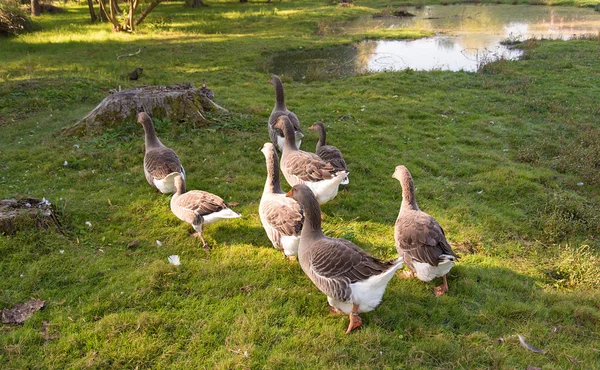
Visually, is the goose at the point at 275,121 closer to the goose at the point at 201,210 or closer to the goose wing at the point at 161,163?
the goose wing at the point at 161,163

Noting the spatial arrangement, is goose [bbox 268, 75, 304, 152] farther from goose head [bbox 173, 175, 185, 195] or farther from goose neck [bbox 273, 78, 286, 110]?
goose head [bbox 173, 175, 185, 195]

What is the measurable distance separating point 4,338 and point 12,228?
6.57 feet

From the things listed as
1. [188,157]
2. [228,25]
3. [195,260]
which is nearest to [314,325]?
[195,260]

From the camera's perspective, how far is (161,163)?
7.09 metres

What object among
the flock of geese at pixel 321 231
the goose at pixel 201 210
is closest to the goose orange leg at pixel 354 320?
the flock of geese at pixel 321 231

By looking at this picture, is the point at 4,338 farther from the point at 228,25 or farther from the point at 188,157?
the point at 228,25

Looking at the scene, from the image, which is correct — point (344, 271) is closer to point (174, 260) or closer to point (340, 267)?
point (340, 267)

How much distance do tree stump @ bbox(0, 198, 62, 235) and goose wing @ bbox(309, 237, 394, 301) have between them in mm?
4227

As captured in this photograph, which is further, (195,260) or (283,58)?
(283,58)

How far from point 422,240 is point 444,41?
2264cm

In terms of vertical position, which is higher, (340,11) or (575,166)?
(340,11)

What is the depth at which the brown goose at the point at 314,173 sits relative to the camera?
6.40m

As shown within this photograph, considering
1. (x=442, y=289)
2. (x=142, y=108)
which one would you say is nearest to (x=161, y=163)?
(x=142, y=108)

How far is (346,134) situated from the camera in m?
10.5
